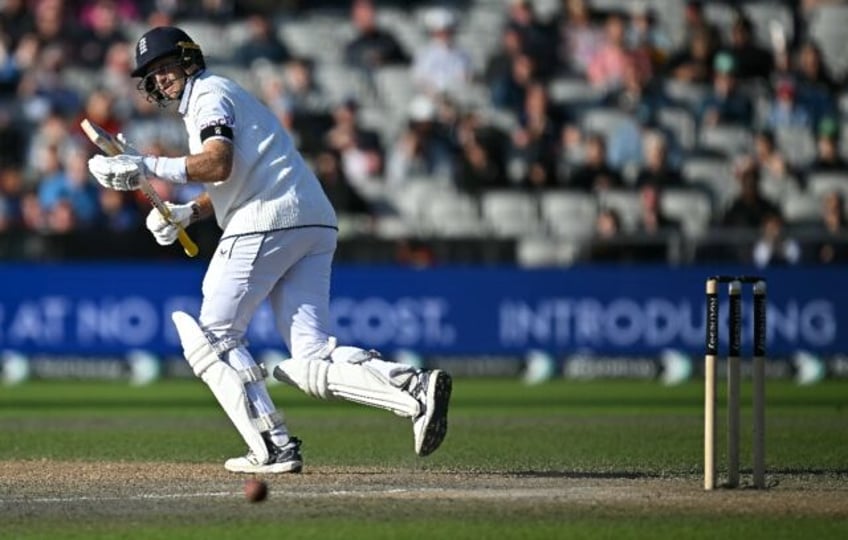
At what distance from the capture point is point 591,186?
21.6m

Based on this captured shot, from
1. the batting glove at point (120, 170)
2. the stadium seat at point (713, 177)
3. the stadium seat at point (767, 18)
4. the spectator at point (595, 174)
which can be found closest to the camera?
the batting glove at point (120, 170)

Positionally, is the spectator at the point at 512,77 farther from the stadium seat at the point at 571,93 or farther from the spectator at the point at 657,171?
the spectator at the point at 657,171

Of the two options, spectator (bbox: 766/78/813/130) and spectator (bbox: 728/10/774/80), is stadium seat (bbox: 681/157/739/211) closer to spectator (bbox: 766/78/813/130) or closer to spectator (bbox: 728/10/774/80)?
spectator (bbox: 766/78/813/130)

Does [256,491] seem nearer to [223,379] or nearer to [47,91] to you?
[223,379]

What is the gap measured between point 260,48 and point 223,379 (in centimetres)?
1455

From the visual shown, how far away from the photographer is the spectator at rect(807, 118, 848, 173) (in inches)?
872

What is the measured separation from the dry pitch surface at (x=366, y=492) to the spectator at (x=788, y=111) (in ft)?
44.5

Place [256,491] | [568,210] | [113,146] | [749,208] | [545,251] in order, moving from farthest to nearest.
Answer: [568,210] → [749,208] → [545,251] → [113,146] → [256,491]

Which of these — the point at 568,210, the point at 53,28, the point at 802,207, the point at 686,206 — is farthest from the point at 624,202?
the point at 53,28

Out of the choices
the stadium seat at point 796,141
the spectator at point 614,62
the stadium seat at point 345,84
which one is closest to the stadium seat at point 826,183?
the stadium seat at point 796,141

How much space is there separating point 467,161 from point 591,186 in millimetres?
1427

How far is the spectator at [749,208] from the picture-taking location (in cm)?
2045

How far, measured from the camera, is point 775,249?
19969 mm

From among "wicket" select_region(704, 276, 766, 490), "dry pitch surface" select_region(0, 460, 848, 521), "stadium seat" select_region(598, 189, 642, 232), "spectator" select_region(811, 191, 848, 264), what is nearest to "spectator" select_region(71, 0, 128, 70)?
"stadium seat" select_region(598, 189, 642, 232)
